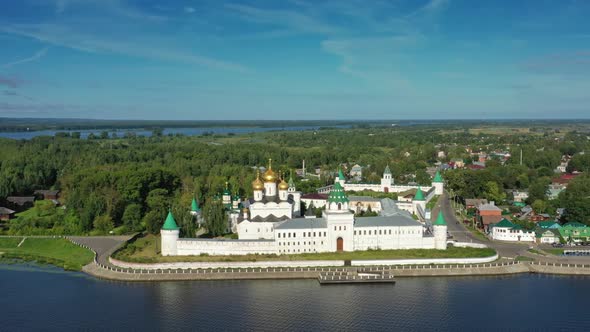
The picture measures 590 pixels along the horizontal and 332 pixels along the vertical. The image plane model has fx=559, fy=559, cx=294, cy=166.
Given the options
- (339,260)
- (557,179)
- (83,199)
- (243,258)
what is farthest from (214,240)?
(557,179)

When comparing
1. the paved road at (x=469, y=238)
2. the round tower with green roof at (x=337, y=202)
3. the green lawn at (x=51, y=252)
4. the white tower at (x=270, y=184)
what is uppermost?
the white tower at (x=270, y=184)

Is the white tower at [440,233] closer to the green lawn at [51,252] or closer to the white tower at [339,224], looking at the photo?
the white tower at [339,224]

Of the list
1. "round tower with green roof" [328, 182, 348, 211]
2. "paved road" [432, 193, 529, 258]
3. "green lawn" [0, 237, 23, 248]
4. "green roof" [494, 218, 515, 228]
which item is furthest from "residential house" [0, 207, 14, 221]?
"green roof" [494, 218, 515, 228]

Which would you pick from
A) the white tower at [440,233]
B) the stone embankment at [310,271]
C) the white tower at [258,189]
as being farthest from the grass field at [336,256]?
the white tower at [258,189]

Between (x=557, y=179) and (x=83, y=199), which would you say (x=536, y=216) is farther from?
(x=83, y=199)

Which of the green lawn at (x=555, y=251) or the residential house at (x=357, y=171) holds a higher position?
the residential house at (x=357, y=171)

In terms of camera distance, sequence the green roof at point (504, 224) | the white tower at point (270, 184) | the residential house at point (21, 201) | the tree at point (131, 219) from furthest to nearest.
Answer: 1. the residential house at point (21, 201)
2. the tree at point (131, 219)
3. the green roof at point (504, 224)
4. the white tower at point (270, 184)
